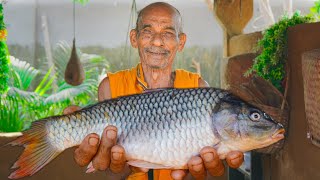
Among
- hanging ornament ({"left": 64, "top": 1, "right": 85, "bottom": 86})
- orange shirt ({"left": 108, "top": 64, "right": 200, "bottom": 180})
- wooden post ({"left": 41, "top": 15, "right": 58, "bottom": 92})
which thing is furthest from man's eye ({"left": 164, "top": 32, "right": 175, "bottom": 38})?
wooden post ({"left": 41, "top": 15, "right": 58, "bottom": 92})

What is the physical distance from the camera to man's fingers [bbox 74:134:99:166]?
5.99ft

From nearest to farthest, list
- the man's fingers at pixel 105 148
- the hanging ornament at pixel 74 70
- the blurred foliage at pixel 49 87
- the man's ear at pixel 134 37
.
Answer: the man's fingers at pixel 105 148
the man's ear at pixel 134 37
the hanging ornament at pixel 74 70
the blurred foliage at pixel 49 87

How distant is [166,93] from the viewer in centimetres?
180

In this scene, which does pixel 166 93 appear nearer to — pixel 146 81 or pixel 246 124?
pixel 246 124

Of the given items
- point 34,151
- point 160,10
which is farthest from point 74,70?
point 34,151

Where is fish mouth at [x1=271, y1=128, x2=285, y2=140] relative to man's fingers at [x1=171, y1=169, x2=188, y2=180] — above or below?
above

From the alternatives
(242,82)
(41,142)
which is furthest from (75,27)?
(41,142)

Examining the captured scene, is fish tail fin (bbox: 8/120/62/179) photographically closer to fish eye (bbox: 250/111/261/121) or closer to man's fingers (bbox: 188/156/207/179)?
man's fingers (bbox: 188/156/207/179)

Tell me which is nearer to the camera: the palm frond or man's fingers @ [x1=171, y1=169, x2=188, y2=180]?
man's fingers @ [x1=171, y1=169, x2=188, y2=180]

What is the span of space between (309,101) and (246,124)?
118 cm

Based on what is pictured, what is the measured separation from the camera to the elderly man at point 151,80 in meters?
1.78

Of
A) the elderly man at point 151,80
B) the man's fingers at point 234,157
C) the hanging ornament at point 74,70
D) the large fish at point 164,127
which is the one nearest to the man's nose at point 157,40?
the elderly man at point 151,80

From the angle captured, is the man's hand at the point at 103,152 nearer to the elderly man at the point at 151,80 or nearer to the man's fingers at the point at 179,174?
the elderly man at the point at 151,80

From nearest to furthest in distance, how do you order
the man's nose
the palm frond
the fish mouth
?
the fish mouth
the man's nose
the palm frond
